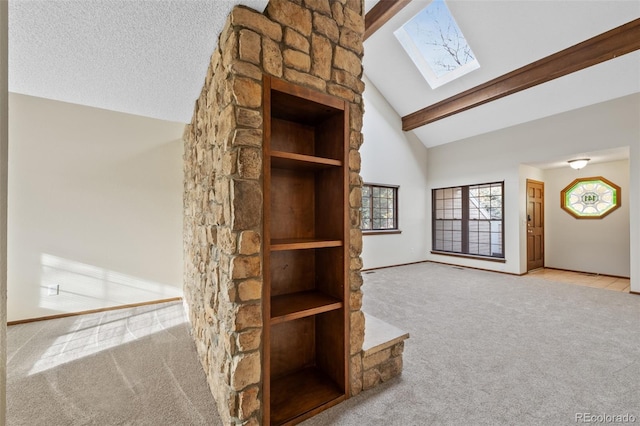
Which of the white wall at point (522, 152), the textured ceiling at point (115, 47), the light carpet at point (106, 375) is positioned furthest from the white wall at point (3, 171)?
the white wall at point (522, 152)

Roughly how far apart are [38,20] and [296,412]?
270 cm

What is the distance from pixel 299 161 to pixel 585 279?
6.54 m

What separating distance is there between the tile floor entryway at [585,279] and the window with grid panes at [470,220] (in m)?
0.92

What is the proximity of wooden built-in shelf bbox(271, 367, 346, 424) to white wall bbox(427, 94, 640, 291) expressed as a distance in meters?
5.36

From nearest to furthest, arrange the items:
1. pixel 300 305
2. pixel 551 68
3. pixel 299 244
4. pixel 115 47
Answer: pixel 299 244
pixel 300 305
pixel 115 47
pixel 551 68

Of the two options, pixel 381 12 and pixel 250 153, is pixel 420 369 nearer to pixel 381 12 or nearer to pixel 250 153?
pixel 250 153

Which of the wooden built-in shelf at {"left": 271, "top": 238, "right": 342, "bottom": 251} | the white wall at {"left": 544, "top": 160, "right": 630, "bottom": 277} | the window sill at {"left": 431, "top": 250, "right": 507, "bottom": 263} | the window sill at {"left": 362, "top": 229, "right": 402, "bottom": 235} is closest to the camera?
the wooden built-in shelf at {"left": 271, "top": 238, "right": 342, "bottom": 251}

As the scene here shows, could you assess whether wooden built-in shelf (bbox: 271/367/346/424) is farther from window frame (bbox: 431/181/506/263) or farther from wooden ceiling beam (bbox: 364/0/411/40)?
window frame (bbox: 431/181/506/263)

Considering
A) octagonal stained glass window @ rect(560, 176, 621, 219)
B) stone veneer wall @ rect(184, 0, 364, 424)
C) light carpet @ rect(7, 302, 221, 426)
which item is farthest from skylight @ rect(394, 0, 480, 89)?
light carpet @ rect(7, 302, 221, 426)

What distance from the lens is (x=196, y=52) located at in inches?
70.2

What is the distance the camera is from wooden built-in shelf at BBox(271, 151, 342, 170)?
1.45 metres

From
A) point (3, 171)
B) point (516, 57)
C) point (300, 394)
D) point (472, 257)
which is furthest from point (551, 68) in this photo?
point (3, 171)

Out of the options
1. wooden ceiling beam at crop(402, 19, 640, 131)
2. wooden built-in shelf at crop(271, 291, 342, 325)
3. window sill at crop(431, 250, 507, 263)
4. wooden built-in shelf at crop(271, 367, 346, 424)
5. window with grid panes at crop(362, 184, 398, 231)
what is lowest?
wooden built-in shelf at crop(271, 367, 346, 424)

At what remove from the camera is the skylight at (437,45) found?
184 inches
